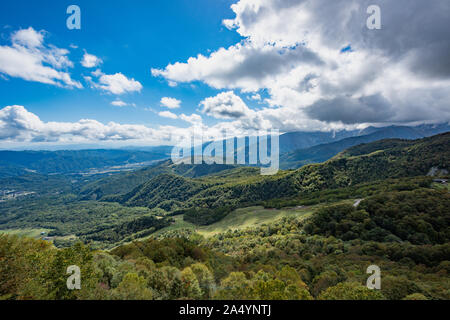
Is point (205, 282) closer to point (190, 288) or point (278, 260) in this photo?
point (190, 288)

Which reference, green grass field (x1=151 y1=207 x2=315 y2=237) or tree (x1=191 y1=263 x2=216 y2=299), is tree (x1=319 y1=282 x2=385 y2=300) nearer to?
tree (x1=191 y1=263 x2=216 y2=299)

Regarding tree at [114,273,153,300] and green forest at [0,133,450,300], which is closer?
tree at [114,273,153,300]

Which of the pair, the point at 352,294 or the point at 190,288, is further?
the point at 190,288

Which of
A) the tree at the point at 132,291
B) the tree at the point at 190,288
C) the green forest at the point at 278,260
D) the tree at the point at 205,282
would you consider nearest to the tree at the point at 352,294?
the green forest at the point at 278,260

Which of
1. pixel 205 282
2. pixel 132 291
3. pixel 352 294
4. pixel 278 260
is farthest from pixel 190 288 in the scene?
pixel 278 260

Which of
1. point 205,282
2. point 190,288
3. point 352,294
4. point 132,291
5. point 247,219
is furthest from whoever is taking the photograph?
point 247,219

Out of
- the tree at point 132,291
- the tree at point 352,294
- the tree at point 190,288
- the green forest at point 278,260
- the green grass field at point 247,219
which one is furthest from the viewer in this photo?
the green grass field at point 247,219

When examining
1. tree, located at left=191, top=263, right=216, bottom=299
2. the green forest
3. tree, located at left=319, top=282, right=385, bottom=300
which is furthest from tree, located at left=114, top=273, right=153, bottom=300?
tree, located at left=319, top=282, right=385, bottom=300

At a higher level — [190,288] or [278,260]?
[190,288]

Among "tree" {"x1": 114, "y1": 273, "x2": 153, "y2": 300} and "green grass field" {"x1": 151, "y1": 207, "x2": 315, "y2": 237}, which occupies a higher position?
"tree" {"x1": 114, "y1": 273, "x2": 153, "y2": 300}

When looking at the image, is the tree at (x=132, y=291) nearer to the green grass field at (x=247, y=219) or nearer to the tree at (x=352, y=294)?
the tree at (x=352, y=294)

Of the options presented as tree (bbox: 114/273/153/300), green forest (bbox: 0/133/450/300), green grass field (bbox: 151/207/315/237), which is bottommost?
green grass field (bbox: 151/207/315/237)
